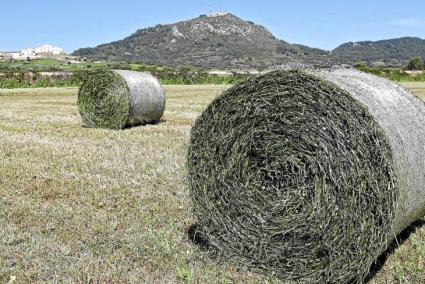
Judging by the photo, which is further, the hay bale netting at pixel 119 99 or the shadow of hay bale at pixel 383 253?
the hay bale netting at pixel 119 99

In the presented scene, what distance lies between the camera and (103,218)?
21.6ft

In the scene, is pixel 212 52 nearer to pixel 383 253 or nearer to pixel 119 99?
pixel 119 99

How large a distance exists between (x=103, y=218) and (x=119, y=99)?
881cm

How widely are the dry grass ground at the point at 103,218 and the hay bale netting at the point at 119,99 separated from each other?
9.48 feet

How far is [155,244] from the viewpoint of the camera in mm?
5680

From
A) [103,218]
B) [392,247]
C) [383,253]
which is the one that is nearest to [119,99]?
[103,218]

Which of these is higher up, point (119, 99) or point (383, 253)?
point (119, 99)

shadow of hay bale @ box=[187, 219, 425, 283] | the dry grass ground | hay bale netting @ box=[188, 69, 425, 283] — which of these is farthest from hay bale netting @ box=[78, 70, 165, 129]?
hay bale netting @ box=[188, 69, 425, 283]

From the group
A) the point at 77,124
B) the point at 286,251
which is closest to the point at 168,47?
the point at 77,124

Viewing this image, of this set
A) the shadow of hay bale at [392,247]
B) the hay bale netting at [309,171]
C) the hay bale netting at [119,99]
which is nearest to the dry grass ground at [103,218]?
Answer: the shadow of hay bale at [392,247]

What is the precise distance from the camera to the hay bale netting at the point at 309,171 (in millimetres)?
4613

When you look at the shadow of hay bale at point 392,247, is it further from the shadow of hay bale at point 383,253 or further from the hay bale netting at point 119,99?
the hay bale netting at point 119,99

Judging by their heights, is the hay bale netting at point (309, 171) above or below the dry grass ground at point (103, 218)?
above

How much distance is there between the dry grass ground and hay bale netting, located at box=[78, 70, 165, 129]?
9.48ft
